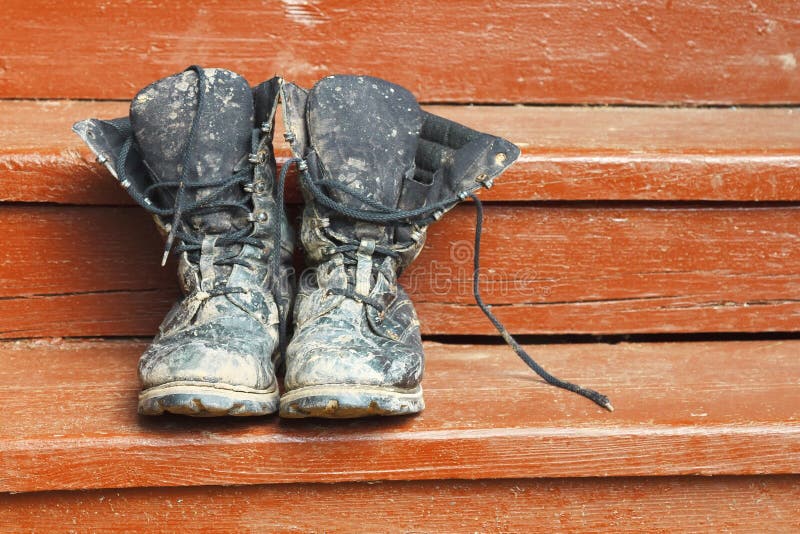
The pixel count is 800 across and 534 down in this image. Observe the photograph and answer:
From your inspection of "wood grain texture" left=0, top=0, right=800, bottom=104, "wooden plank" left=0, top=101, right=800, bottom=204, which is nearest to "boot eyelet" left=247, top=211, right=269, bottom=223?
"wooden plank" left=0, top=101, right=800, bottom=204

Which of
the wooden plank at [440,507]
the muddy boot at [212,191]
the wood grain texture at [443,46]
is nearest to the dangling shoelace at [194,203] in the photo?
the muddy boot at [212,191]

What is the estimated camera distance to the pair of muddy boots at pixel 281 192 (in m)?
1.07

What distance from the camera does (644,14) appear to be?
1.56 metres

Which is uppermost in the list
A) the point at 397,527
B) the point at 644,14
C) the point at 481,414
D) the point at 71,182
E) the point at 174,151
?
the point at 644,14

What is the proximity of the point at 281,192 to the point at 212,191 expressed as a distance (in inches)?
3.8

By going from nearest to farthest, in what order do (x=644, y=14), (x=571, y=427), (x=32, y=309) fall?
(x=571, y=427)
(x=32, y=309)
(x=644, y=14)

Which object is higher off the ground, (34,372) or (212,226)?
(212,226)

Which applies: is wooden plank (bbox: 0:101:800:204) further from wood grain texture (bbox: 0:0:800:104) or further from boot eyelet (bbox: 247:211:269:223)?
wood grain texture (bbox: 0:0:800:104)

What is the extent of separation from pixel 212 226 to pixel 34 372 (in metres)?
0.36

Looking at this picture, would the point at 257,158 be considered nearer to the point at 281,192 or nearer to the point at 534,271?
the point at 281,192

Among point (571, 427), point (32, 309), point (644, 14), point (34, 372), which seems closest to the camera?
point (571, 427)

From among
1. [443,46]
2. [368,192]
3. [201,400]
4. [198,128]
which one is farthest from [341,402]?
[443,46]

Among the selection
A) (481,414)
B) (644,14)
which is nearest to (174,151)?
(481,414)

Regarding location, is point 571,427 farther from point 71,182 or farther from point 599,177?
point 71,182
